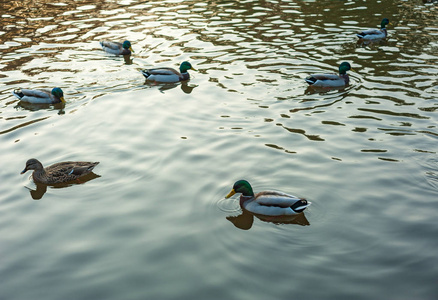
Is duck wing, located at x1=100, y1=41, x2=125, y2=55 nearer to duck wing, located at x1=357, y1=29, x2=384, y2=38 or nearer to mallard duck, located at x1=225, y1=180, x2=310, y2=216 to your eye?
duck wing, located at x1=357, y1=29, x2=384, y2=38

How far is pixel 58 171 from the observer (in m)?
10.1

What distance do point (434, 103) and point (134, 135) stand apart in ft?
25.6

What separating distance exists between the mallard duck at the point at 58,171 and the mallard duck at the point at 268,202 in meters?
3.20

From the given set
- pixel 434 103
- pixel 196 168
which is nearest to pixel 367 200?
pixel 196 168

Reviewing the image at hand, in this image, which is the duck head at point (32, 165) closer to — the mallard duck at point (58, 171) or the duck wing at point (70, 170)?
the mallard duck at point (58, 171)

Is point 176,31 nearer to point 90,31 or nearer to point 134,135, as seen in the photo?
point 90,31

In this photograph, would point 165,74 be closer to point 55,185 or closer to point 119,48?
point 119,48

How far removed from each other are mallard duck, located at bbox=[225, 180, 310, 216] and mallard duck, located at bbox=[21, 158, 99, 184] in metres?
3.20

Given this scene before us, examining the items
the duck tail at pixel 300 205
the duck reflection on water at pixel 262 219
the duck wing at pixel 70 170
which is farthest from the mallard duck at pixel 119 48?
the duck tail at pixel 300 205

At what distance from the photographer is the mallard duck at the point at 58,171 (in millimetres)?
10109

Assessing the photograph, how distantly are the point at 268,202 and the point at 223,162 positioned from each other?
213cm

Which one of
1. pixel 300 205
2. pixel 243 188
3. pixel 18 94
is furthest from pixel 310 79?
pixel 18 94

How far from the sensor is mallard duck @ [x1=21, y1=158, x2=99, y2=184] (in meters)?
10.1

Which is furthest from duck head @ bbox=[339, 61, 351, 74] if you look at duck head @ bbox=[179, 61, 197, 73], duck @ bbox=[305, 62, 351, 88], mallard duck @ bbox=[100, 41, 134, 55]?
mallard duck @ bbox=[100, 41, 134, 55]
